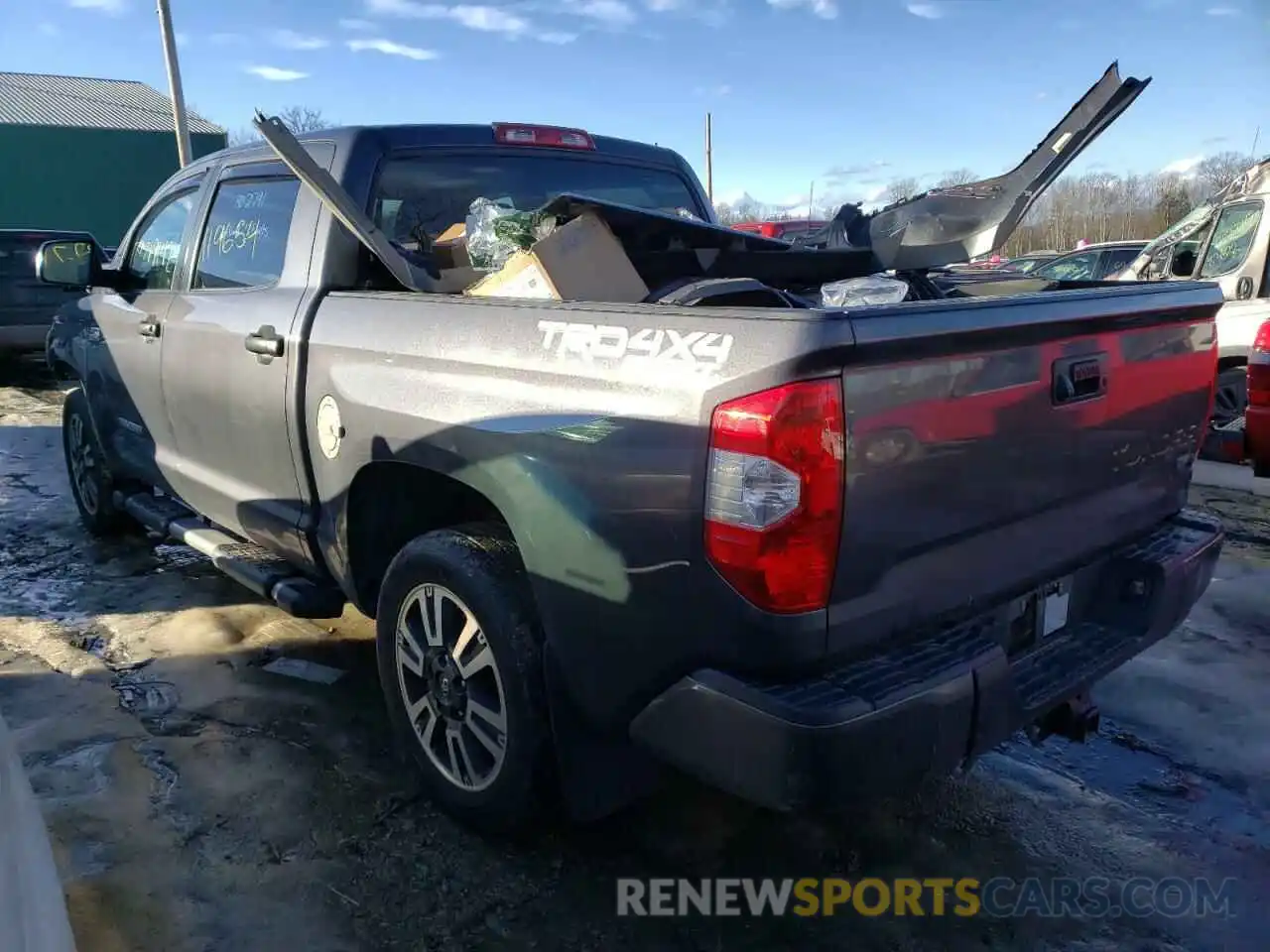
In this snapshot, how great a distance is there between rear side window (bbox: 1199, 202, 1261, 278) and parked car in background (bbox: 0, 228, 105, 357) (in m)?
11.7

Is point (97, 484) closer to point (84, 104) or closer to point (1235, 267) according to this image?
point (1235, 267)

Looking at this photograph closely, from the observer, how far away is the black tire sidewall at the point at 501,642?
252 centimetres

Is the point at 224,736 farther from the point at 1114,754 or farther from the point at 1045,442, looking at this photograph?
the point at 1114,754

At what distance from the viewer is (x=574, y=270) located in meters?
2.77

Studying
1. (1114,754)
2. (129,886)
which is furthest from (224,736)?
(1114,754)

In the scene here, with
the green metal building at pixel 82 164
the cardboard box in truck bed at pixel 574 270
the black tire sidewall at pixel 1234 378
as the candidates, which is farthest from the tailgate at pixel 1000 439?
the green metal building at pixel 82 164

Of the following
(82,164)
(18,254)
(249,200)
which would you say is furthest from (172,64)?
(249,200)

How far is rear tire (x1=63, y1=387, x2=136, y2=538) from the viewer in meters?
5.36

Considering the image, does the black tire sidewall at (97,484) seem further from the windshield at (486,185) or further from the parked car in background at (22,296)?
the parked car in background at (22,296)

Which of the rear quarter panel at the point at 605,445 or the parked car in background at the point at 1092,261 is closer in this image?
the rear quarter panel at the point at 605,445

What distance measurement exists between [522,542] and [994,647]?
43.9 inches

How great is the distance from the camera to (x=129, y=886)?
2.64m

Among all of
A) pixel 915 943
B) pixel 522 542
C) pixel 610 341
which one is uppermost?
pixel 610 341

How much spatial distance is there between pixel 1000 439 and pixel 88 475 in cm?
508
